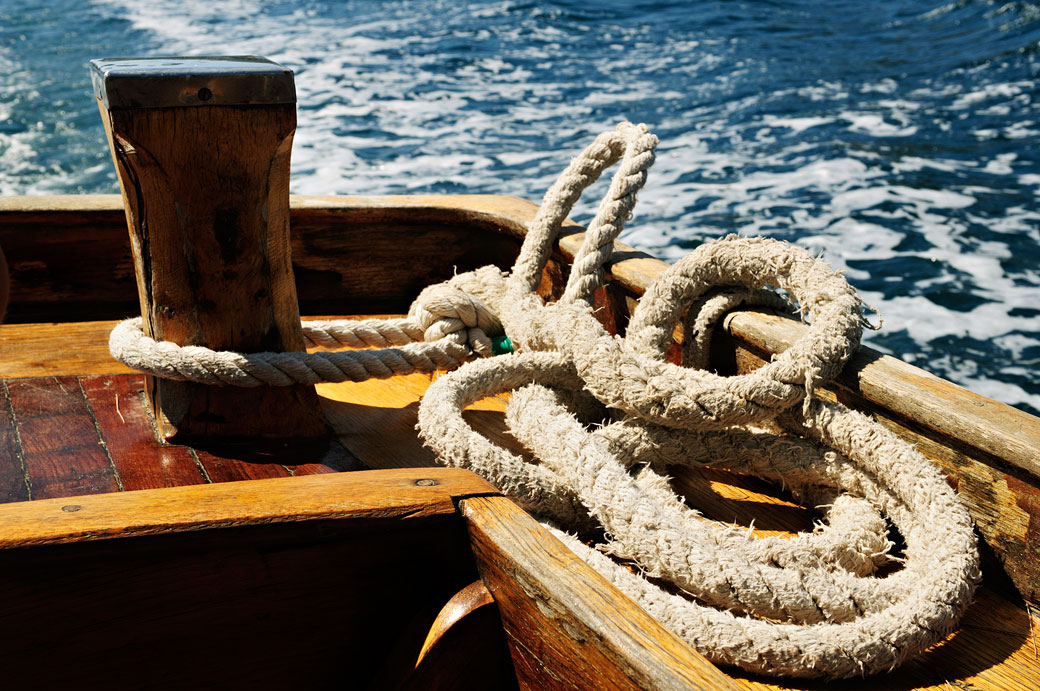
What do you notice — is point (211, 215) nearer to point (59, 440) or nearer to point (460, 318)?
Result: point (59, 440)

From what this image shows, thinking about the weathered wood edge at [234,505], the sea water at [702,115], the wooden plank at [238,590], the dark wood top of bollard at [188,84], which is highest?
the dark wood top of bollard at [188,84]

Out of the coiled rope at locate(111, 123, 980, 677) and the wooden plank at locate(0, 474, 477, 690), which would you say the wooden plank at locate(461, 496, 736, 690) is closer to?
the wooden plank at locate(0, 474, 477, 690)

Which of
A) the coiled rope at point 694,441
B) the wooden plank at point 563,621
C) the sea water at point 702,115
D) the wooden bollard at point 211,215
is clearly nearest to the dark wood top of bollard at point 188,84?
the wooden bollard at point 211,215

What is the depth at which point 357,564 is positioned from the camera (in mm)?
897

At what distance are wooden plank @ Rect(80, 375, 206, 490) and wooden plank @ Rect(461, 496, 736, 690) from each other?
60 centimetres

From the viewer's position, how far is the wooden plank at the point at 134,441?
4.22 feet

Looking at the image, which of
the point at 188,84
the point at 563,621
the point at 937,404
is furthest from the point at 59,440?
the point at 937,404

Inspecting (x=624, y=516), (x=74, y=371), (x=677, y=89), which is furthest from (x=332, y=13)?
(x=624, y=516)

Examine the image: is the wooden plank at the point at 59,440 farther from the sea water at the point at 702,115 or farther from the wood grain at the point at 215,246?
the sea water at the point at 702,115

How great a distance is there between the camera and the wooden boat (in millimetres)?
786

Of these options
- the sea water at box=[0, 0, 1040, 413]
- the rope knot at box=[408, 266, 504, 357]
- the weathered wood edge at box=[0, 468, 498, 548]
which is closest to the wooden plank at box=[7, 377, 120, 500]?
the weathered wood edge at box=[0, 468, 498, 548]

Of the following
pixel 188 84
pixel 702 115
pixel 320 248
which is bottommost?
pixel 702 115

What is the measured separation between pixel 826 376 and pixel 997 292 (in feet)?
9.84

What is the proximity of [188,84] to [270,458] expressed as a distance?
22.7 inches
